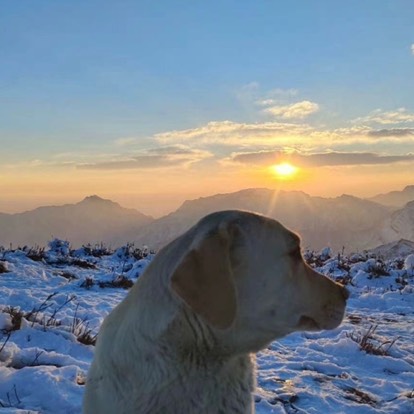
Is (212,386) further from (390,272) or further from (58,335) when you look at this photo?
(390,272)

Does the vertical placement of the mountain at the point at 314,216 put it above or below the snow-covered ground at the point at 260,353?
below

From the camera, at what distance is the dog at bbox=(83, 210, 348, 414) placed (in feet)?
9.14

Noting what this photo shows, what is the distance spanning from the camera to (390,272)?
42.4 ft

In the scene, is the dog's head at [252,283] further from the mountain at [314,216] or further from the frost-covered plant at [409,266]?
the mountain at [314,216]

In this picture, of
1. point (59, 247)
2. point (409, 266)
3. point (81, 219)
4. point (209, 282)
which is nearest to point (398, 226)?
point (81, 219)

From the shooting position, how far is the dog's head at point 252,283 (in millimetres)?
2730

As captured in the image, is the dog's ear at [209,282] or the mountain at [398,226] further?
the mountain at [398,226]

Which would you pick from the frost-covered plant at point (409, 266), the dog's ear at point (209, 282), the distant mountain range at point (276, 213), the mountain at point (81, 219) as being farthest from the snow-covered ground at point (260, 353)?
the mountain at point (81, 219)

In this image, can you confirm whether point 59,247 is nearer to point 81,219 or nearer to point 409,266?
point 409,266

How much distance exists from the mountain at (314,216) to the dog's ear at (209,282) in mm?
72428

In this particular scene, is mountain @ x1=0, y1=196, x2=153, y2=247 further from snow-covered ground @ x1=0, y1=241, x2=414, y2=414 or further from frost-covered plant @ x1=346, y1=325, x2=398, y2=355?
frost-covered plant @ x1=346, y1=325, x2=398, y2=355

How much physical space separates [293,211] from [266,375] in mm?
97752

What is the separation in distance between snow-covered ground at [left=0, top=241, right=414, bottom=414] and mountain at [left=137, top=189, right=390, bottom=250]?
2594 inches

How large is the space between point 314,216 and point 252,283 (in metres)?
109
